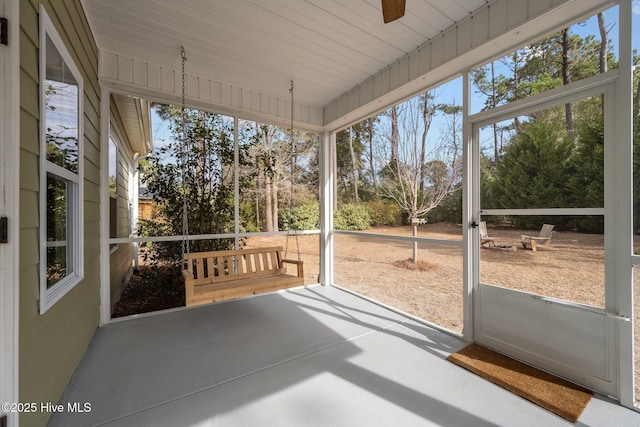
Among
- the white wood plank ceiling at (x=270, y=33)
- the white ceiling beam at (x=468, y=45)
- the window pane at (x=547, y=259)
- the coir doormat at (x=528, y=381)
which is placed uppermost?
the white wood plank ceiling at (x=270, y=33)

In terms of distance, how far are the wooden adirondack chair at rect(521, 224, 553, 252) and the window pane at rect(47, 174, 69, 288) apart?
331 centimetres

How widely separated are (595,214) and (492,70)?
1460 mm

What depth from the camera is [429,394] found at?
184 centimetres

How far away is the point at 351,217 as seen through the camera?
4520 mm

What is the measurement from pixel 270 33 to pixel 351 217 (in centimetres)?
276

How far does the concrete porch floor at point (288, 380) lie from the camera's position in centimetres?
164

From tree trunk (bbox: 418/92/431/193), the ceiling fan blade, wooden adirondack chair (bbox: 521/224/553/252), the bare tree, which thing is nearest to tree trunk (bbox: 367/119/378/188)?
the bare tree

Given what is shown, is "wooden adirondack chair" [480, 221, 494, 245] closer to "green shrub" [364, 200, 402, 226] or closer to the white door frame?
"green shrub" [364, 200, 402, 226]

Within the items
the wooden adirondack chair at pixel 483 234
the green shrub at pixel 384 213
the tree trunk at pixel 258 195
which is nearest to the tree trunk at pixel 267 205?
the tree trunk at pixel 258 195

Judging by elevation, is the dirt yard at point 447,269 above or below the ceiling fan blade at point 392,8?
below

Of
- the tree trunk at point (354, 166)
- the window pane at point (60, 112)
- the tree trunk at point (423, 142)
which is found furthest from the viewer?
the tree trunk at point (354, 166)

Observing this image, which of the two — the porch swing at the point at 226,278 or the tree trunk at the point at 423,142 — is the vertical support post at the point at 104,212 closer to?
the porch swing at the point at 226,278

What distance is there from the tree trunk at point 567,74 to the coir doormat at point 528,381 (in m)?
1.70

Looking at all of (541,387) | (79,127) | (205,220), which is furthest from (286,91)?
(541,387)
